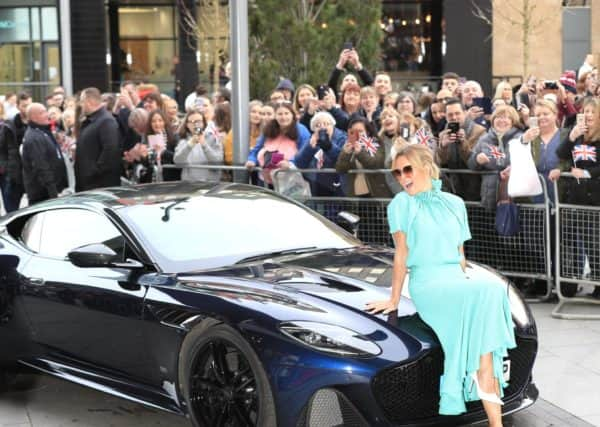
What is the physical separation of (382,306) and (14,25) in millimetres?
34235

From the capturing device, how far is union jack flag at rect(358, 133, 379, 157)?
988 cm

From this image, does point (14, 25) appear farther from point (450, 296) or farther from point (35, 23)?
point (450, 296)

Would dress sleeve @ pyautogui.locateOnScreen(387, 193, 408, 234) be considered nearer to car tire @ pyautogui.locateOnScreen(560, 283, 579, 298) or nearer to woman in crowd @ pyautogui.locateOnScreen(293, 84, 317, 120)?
car tire @ pyautogui.locateOnScreen(560, 283, 579, 298)

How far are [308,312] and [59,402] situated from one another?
2.40m

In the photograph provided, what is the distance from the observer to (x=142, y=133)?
12250mm

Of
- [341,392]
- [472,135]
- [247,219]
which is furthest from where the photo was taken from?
[472,135]

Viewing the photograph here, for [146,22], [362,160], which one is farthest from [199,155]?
[146,22]

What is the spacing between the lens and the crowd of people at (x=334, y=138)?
948 cm

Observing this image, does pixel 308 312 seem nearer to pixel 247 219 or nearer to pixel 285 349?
pixel 285 349

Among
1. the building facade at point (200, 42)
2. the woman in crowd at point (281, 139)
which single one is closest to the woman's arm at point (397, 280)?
the woman in crowd at point (281, 139)

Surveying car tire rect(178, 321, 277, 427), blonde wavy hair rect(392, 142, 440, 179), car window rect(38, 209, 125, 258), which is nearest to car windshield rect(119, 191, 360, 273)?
car window rect(38, 209, 125, 258)

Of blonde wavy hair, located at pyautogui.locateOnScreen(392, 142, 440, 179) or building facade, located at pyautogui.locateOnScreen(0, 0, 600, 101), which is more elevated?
building facade, located at pyautogui.locateOnScreen(0, 0, 600, 101)

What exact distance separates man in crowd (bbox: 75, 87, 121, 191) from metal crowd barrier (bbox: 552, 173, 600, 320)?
486 cm

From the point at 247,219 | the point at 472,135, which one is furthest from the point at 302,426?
the point at 472,135
